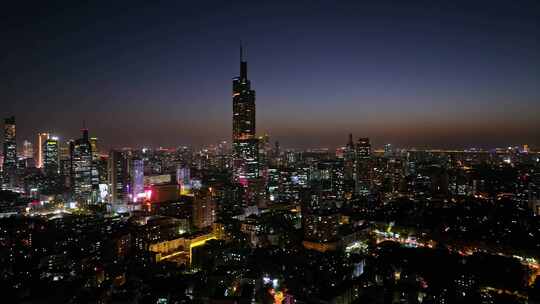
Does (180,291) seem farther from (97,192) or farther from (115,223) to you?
(97,192)

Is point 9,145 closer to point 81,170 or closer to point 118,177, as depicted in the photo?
point 81,170

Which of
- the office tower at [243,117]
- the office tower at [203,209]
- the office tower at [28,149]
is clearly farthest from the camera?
the office tower at [28,149]

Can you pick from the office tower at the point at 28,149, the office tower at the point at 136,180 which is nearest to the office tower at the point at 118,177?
the office tower at the point at 136,180

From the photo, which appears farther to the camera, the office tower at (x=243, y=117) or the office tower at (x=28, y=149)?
the office tower at (x=28, y=149)

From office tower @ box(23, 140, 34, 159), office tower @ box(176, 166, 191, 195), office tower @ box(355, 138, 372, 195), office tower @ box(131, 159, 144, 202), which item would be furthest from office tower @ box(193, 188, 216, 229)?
office tower @ box(23, 140, 34, 159)

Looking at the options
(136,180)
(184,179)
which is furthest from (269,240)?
(184,179)

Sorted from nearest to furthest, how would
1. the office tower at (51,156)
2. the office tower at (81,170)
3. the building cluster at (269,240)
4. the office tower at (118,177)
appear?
the building cluster at (269,240), the office tower at (118,177), the office tower at (81,170), the office tower at (51,156)

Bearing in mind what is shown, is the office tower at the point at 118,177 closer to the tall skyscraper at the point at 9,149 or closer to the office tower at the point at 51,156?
the office tower at the point at 51,156

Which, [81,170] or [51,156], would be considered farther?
[51,156]
